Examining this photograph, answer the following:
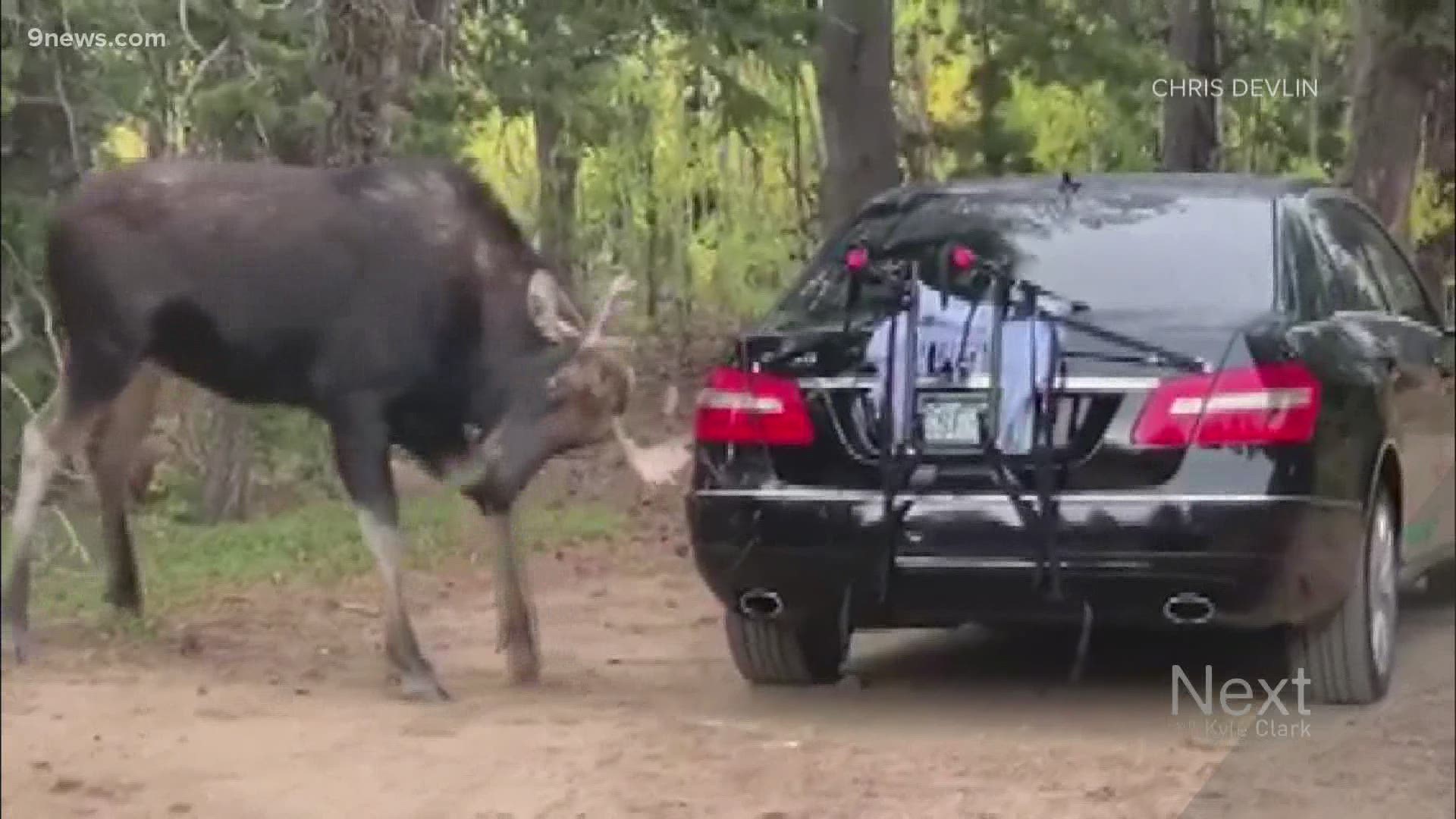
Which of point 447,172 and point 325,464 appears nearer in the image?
point 447,172

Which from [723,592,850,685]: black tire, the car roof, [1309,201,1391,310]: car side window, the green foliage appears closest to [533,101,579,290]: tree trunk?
the car roof

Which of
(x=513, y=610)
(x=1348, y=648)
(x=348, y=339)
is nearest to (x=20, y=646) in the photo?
(x=348, y=339)

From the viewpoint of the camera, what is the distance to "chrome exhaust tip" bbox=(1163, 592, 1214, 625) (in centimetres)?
638

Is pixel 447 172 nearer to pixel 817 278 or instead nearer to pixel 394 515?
pixel 394 515

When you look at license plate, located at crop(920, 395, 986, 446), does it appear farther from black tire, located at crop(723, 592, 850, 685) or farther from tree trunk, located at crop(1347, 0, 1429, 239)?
tree trunk, located at crop(1347, 0, 1429, 239)

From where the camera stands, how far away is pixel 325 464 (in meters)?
6.02

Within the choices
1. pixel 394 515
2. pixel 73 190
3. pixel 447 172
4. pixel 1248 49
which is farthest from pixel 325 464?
pixel 1248 49

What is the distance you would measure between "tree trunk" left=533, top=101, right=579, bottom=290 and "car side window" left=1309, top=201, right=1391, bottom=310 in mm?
2098

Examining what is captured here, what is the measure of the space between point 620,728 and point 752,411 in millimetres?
1051

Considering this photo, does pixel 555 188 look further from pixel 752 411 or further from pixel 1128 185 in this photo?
pixel 1128 185

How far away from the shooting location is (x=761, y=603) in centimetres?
679

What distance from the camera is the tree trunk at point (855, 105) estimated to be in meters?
5.75

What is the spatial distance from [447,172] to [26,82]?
3.79 ft

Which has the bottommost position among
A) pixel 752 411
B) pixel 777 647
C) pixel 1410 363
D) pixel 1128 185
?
pixel 777 647
